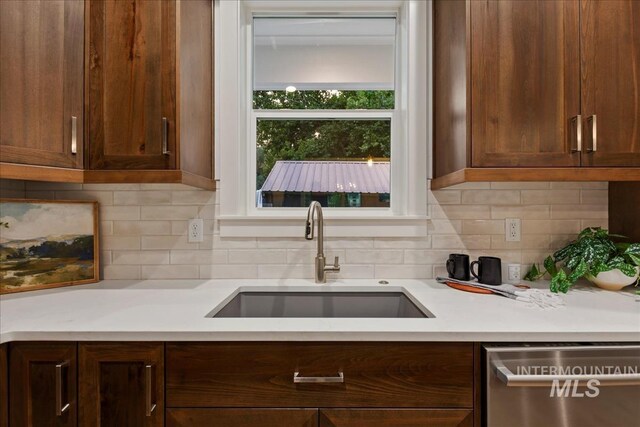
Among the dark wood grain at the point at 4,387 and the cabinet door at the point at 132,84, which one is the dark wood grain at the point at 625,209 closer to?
the cabinet door at the point at 132,84

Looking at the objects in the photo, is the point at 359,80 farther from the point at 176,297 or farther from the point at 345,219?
the point at 176,297

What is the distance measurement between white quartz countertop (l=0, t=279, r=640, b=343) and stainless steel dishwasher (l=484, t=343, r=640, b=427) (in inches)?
1.6

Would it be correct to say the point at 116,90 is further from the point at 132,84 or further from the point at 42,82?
the point at 42,82

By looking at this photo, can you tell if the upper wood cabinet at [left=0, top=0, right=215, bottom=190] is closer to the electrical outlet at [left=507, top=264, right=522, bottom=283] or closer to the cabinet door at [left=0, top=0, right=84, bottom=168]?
the cabinet door at [left=0, top=0, right=84, bottom=168]

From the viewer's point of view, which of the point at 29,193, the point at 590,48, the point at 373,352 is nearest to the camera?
the point at 373,352

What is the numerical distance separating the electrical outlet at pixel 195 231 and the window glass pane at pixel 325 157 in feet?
1.07

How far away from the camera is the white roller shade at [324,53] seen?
1.83 m

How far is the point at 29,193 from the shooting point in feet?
5.44

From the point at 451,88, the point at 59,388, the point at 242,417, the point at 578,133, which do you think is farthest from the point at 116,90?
the point at 578,133

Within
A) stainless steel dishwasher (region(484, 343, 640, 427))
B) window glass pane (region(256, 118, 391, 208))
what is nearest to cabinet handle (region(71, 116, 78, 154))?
window glass pane (region(256, 118, 391, 208))

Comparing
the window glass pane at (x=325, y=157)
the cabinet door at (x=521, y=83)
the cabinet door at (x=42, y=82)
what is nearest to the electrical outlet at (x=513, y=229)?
the cabinet door at (x=521, y=83)

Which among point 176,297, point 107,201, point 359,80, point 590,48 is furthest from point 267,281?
point 590,48

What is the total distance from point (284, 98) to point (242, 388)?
1.42 metres

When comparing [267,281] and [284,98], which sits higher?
[284,98]
